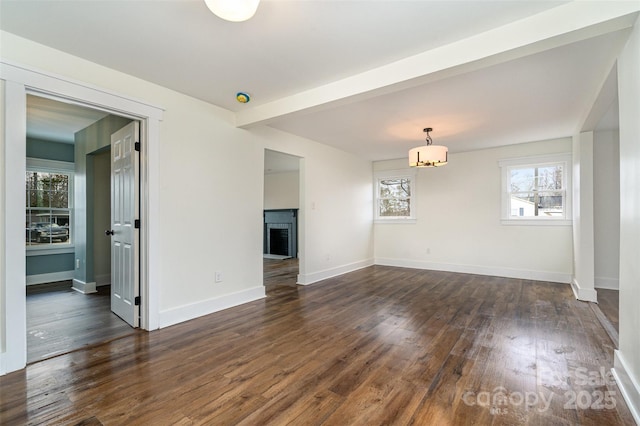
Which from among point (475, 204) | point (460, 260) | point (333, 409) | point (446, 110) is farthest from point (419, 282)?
point (333, 409)

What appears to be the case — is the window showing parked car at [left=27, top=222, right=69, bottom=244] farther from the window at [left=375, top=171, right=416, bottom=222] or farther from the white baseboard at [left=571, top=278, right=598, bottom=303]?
the white baseboard at [left=571, top=278, right=598, bottom=303]

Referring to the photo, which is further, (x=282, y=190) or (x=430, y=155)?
(x=282, y=190)

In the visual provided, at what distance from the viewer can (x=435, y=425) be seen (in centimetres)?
162

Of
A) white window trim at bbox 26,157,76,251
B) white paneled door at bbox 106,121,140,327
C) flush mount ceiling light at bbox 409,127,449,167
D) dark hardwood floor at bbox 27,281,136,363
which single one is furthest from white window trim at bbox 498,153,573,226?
white window trim at bbox 26,157,76,251

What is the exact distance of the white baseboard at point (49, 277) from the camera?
4.88 m

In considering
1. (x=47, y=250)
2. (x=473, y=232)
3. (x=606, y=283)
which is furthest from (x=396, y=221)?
(x=47, y=250)

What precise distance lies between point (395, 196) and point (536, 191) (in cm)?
262

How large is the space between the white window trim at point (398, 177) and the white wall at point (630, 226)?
14.3 feet

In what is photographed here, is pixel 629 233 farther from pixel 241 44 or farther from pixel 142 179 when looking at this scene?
pixel 142 179

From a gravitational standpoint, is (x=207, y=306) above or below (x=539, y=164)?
below

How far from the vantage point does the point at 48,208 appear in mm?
5129

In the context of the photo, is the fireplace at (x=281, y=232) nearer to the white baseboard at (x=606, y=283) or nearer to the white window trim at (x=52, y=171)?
the white window trim at (x=52, y=171)

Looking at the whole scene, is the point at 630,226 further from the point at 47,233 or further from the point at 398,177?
the point at 47,233

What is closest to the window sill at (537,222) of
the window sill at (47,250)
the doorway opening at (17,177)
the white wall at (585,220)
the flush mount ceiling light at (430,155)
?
the white wall at (585,220)
